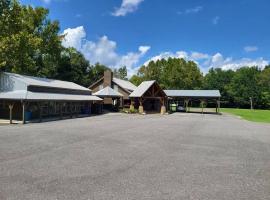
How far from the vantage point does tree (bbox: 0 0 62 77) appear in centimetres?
3800

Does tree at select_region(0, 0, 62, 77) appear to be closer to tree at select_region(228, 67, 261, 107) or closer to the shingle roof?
the shingle roof

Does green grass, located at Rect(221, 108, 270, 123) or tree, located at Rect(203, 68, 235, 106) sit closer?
green grass, located at Rect(221, 108, 270, 123)

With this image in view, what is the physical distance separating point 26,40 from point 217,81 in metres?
71.2

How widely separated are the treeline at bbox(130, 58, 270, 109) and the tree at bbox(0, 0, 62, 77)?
38.5m

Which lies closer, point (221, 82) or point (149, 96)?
point (149, 96)

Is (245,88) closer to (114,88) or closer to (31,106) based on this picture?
(114,88)

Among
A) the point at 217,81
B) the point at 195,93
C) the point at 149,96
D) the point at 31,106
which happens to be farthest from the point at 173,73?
the point at 31,106

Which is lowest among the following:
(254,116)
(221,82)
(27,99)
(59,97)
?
(254,116)

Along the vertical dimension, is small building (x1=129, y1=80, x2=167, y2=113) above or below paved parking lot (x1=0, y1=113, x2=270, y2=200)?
above

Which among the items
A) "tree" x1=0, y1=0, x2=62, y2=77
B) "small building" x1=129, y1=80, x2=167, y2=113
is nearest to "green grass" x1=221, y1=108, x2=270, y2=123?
"small building" x1=129, y1=80, x2=167, y2=113

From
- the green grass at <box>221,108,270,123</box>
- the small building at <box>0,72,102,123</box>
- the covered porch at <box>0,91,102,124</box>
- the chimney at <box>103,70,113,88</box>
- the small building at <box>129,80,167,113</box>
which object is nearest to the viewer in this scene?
the covered porch at <box>0,91,102,124</box>

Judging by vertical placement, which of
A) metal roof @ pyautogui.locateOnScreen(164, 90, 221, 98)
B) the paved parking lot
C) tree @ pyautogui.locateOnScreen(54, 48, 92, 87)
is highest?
tree @ pyautogui.locateOnScreen(54, 48, 92, 87)

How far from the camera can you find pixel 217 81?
9519 cm

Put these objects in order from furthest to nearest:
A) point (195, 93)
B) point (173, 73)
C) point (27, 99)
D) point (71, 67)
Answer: point (173, 73)
point (71, 67)
point (195, 93)
point (27, 99)
